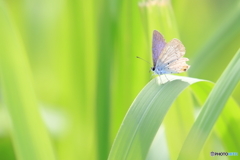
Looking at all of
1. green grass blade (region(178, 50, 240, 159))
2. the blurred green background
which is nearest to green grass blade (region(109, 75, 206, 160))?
green grass blade (region(178, 50, 240, 159))

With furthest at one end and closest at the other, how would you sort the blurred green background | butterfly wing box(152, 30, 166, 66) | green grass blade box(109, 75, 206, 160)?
1. the blurred green background
2. butterfly wing box(152, 30, 166, 66)
3. green grass blade box(109, 75, 206, 160)

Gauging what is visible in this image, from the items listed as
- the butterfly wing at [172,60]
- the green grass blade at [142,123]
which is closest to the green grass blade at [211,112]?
the green grass blade at [142,123]

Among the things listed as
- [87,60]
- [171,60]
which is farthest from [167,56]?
[87,60]

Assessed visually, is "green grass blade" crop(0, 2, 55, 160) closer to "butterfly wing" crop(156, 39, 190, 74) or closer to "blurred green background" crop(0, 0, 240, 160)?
"blurred green background" crop(0, 0, 240, 160)

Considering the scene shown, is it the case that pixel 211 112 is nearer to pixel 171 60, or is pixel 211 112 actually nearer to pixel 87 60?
pixel 171 60

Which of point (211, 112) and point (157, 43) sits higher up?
point (157, 43)

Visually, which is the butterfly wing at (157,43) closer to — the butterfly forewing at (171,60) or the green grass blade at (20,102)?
the butterfly forewing at (171,60)

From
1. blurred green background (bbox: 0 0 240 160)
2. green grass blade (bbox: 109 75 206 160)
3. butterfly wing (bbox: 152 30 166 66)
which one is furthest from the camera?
blurred green background (bbox: 0 0 240 160)
